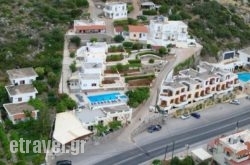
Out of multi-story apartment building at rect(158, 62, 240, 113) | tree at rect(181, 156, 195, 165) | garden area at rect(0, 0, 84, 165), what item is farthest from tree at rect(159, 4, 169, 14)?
tree at rect(181, 156, 195, 165)

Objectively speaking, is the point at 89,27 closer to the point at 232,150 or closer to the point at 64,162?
the point at 64,162

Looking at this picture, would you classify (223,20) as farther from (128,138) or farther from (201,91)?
(128,138)

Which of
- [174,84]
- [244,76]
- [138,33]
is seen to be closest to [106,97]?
[174,84]

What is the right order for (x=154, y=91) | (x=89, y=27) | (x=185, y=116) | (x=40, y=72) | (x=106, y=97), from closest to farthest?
(x=106, y=97)
(x=185, y=116)
(x=40, y=72)
(x=154, y=91)
(x=89, y=27)

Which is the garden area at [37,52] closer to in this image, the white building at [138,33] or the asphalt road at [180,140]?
the asphalt road at [180,140]

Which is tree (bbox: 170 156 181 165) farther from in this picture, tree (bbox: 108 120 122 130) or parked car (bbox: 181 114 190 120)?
parked car (bbox: 181 114 190 120)

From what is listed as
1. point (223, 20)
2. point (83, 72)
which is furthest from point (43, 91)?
point (223, 20)

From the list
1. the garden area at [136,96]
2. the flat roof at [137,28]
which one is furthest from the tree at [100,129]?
the flat roof at [137,28]
